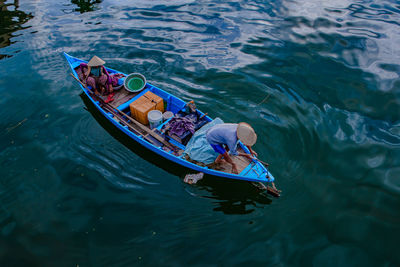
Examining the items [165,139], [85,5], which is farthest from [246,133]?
[85,5]

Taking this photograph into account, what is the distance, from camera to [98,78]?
37.4 ft

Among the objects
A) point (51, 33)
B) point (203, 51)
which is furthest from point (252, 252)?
point (51, 33)

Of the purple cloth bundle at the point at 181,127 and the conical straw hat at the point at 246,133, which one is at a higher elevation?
the conical straw hat at the point at 246,133

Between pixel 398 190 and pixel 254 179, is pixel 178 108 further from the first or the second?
pixel 398 190

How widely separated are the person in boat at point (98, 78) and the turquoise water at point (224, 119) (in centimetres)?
156

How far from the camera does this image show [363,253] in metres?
7.06

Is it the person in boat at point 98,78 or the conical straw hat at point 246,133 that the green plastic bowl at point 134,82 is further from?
the conical straw hat at point 246,133

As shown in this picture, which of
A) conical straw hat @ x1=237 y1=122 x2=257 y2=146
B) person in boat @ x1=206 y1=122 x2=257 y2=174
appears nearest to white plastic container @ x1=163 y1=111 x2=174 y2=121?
person in boat @ x1=206 y1=122 x2=257 y2=174

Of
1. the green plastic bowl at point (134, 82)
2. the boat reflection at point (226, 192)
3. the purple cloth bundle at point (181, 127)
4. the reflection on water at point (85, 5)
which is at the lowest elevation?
the boat reflection at point (226, 192)

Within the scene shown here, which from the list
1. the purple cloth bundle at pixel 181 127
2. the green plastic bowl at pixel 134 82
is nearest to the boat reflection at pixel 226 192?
the purple cloth bundle at pixel 181 127

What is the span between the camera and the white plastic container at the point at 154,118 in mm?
9727

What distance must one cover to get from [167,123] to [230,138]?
3.36 m

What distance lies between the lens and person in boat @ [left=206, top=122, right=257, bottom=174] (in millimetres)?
6934

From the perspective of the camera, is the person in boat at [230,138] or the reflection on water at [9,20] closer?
the person in boat at [230,138]
